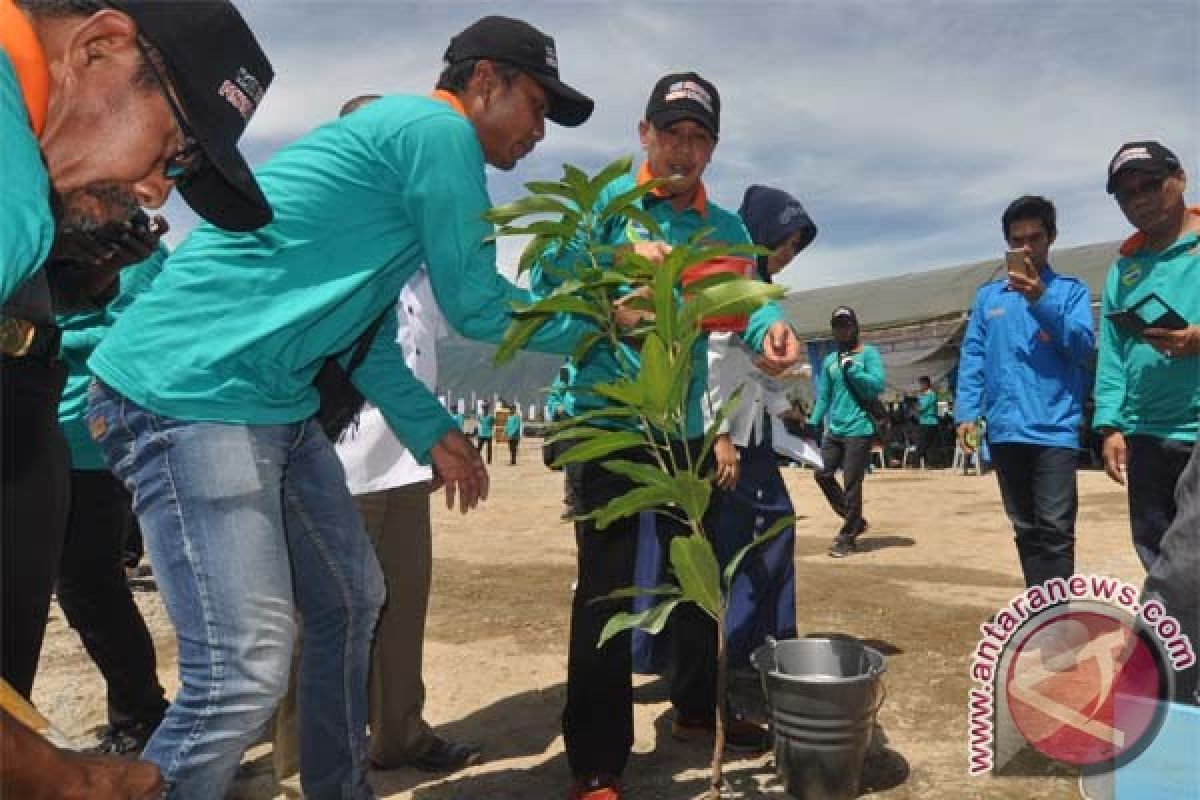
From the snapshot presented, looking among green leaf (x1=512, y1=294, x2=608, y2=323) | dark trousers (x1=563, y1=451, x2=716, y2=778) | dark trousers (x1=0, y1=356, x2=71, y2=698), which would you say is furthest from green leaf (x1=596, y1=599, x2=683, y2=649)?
dark trousers (x1=0, y1=356, x2=71, y2=698)

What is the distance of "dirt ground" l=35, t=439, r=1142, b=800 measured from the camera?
2.74 m

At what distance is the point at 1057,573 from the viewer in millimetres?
3838

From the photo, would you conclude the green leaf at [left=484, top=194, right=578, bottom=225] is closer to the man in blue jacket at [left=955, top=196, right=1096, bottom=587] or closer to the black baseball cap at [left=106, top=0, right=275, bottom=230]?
the black baseball cap at [left=106, top=0, right=275, bottom=230]

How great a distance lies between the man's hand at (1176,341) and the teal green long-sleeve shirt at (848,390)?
4112 mm

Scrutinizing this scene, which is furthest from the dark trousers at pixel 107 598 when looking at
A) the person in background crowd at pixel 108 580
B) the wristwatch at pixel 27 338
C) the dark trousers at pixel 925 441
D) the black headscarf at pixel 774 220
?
the dark trousers at pixel 925 441

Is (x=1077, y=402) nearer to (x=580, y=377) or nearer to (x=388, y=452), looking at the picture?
(x=580, y=377)

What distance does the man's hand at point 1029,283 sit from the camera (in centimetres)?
405

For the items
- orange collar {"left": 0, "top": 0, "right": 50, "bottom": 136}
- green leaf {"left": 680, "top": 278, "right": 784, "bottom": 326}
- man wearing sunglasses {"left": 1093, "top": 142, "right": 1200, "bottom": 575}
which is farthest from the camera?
man wearing sunglasses {"left": 1093, "top": 142, "right": 1200, "bottom": 575}

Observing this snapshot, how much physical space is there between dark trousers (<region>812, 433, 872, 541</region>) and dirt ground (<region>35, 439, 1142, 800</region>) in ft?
1.05

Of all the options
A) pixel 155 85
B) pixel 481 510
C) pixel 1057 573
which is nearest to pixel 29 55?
pixel 155 85

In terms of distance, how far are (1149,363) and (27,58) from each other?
4.27 metres

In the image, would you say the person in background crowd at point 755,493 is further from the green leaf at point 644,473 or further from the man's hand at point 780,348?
the green leaf at point 644,473

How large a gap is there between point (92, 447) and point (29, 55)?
7.58ft

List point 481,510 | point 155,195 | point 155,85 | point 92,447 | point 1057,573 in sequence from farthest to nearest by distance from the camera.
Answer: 1. point 481,510
2. point 1057,573
3. point 92,447
4. point 155,195
5. point 155,85
